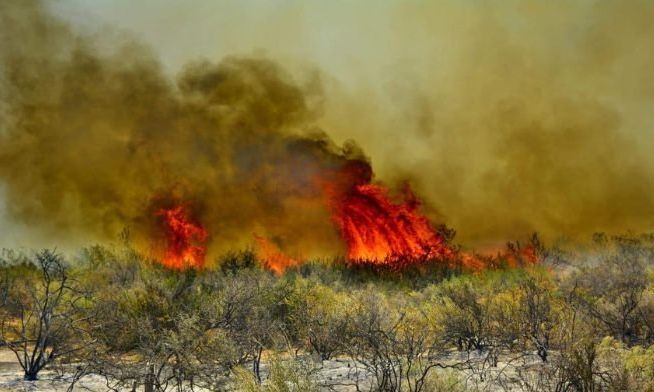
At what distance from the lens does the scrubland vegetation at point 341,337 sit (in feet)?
42.7

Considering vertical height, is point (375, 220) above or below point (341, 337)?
above

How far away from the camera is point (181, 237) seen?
2852 inches

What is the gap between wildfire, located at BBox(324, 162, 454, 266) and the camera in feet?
234

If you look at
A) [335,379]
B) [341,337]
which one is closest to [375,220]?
[341,337]

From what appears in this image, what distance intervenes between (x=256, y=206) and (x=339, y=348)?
58.4 meters

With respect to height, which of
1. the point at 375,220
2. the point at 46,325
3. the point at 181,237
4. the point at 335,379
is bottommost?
the point at 335,379

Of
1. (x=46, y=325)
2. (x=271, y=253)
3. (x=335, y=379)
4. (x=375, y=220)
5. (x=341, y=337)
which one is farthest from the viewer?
(x=375, y=220)

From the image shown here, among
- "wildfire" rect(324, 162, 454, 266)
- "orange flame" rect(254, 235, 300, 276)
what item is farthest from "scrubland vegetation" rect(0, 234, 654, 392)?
"wildfire" rect(324, 162, 454, 266)

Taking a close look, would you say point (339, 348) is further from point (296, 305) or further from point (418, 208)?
point (418, 208)

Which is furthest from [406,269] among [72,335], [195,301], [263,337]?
[72,335]

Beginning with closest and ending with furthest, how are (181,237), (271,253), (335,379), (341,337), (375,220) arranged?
(335,379), (341,337), (271,253), (181,237), (375,220)

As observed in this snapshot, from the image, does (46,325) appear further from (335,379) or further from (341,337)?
(341,337)

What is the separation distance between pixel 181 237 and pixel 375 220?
26.5 meters

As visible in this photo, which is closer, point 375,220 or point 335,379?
point 335,379
